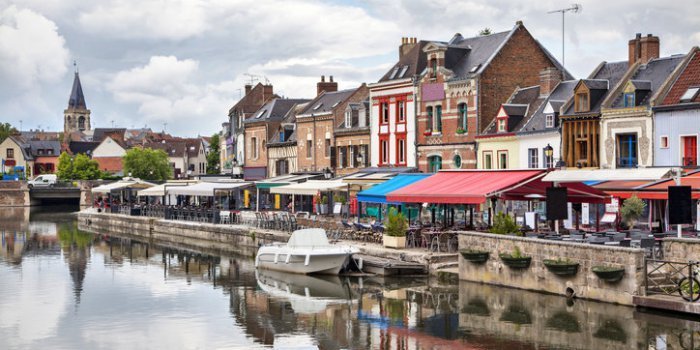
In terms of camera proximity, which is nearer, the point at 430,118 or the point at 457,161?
the point at 457,161

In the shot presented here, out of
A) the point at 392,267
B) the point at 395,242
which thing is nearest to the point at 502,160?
the point at 395,242

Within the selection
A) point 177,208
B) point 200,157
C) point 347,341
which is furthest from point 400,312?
point 200,157

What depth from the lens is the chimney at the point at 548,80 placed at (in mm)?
44844

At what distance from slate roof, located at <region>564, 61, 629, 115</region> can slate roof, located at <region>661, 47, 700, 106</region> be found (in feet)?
11.3

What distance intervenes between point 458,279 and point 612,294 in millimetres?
6615

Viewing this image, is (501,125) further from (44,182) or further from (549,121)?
(44,182)

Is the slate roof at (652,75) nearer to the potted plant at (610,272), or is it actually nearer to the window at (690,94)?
the window at (690,94)

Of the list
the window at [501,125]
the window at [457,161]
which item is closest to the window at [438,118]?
the window at [457,161]

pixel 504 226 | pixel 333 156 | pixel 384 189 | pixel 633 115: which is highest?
pixel 633 115

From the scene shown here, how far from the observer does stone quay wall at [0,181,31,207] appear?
97.5 m

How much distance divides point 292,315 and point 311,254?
265 inches

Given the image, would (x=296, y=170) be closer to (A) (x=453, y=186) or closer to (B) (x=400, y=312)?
(A) (x=453, y=186)

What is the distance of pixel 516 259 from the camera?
2684 centimetres

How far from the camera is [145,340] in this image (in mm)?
22906
